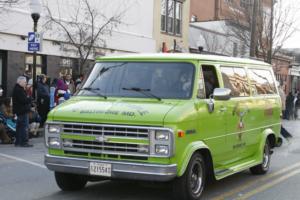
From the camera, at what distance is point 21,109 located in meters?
12.8

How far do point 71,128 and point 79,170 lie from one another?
58 cm

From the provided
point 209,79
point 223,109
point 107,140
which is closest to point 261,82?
point 223,109

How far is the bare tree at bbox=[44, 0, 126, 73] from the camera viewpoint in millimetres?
19734

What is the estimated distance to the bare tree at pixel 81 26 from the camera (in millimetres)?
19734

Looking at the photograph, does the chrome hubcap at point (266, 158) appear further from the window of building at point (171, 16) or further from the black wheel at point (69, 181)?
the window of building at point (171, 16)

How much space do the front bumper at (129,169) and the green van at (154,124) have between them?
12 millimetres

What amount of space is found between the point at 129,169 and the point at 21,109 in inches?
267

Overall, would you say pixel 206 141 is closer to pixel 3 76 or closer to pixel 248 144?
pixel 248 144

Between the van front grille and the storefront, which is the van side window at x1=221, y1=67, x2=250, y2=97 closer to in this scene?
the van front grille

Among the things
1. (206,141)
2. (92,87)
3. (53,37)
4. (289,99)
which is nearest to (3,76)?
(53,37)

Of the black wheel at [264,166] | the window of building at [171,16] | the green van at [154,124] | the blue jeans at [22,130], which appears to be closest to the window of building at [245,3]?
the window of building at [171,16]

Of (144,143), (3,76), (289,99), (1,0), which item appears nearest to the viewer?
(144,143)

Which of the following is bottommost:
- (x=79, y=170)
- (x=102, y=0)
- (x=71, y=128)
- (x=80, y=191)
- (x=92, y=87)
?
(x=80, y=191)

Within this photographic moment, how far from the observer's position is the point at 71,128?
7117mm
